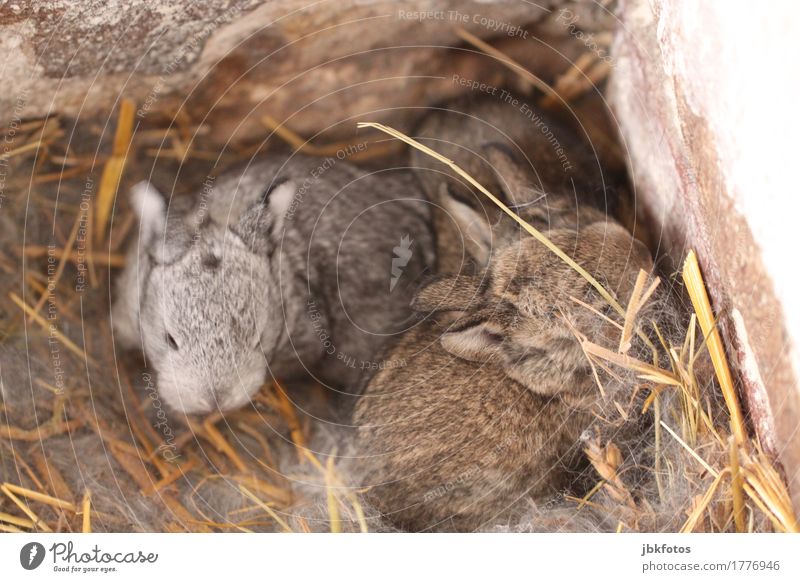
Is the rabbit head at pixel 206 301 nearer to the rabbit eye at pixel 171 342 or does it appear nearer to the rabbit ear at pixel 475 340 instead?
the rabbit eye at pixel 171 342

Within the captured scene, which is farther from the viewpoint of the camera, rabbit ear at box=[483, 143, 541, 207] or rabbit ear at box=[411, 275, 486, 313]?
rabbit ear at box=[483, 143, 541, 207]

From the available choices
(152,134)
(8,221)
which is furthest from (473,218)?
(8,221)

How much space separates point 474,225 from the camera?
2357 mm

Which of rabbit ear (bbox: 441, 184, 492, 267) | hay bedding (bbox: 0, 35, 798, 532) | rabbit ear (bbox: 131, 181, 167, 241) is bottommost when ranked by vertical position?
hay bedding (bbox: 0, 35, 798, 532)

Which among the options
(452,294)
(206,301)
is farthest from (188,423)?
(452,294)

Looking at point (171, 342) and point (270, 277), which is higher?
point (270, 277)

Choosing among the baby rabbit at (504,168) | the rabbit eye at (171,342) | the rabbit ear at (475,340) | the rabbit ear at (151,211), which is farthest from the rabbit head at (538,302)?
the rabbit ear at (151,211)

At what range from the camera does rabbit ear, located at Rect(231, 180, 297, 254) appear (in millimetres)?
2357

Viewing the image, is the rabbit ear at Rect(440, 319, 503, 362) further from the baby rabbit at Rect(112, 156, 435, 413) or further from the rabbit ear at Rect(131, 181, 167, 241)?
the rabbit ear at Rect(131, 181, 167, 241)

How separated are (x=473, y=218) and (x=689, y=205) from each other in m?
0.71

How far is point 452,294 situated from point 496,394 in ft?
1.16

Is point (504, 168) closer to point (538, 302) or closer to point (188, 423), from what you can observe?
point (538, 302)

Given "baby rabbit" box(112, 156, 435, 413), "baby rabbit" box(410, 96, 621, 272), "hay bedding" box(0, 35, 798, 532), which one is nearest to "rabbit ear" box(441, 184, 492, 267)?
"baby rabbit" box(410, 96, 621, 272)

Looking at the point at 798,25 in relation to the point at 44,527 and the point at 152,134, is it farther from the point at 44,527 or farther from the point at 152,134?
the point at 44,527
